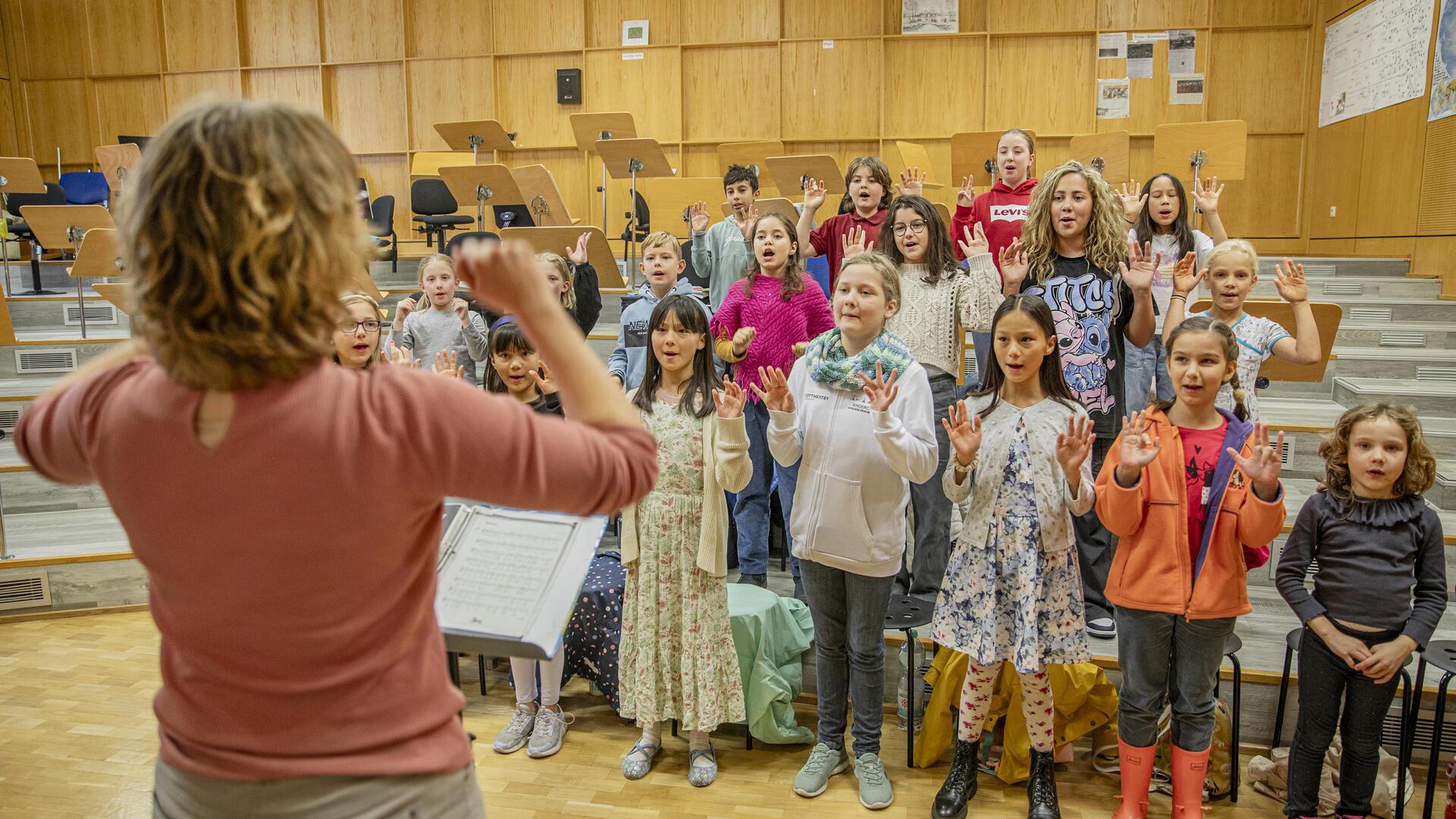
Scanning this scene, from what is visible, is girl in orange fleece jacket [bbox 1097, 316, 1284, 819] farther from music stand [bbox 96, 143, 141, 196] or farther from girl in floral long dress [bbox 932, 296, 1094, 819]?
music stand [bbox 96, 143, 141, 196]

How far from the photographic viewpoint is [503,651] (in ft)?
4.13

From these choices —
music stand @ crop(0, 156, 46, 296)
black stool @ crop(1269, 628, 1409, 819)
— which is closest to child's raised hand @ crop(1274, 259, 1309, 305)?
black stool @ crop(1269, 628, 1409, 819)

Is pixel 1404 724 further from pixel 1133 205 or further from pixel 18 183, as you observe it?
pixel 18 183

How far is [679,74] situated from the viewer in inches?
348

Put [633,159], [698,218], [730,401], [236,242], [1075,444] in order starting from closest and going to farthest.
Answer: [236,242], [1075,444], [730,401], [698,218], [633,159]

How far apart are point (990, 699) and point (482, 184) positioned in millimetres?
4223

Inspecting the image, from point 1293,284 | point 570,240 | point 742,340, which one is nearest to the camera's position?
point 1293,284

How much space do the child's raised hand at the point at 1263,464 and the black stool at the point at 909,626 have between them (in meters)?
0.92

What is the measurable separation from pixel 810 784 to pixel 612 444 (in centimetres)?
205

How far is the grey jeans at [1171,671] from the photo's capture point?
232cm

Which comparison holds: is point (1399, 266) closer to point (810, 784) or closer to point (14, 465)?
point (810, 784)

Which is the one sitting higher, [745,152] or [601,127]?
[601,127]

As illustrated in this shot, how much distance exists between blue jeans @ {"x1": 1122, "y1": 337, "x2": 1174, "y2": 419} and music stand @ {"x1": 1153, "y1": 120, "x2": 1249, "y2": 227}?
250 cm

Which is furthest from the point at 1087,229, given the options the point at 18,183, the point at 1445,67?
the point at 18,183
